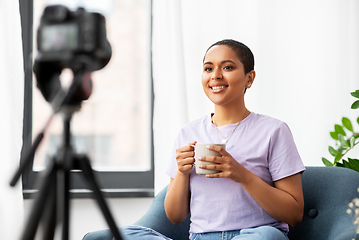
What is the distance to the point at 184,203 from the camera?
50.1 inches

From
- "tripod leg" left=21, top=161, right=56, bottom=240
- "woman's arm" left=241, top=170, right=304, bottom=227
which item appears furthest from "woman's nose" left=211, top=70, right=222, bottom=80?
"tripod leg" left=21, top=161, right=56, bottom=240

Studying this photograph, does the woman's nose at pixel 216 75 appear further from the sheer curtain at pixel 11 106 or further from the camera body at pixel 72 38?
the sheer curtain at pixel 11 106

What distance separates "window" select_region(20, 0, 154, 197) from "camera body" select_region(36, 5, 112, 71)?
150 cm

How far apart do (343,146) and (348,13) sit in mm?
776

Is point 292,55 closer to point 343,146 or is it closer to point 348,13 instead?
point 348,13

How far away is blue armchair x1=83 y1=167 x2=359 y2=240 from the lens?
120 centimetres

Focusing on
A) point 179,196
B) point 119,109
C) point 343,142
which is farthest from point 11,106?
point 343,142

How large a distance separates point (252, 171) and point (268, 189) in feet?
0.31

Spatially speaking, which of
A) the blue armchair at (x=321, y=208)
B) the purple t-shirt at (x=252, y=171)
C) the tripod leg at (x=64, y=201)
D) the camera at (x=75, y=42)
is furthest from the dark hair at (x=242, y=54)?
the tripod leg at (x=64, y=201)

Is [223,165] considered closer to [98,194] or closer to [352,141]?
[98,194]

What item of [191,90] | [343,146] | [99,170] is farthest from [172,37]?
[343,146]

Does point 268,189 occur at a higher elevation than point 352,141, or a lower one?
lower

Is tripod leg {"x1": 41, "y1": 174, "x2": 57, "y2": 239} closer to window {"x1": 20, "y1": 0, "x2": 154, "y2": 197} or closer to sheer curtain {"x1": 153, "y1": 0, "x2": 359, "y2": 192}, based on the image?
sheer curtain {"x1": 153, "y1": 0, "x2": 359, "y2": 192}

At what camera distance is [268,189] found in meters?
1.09
